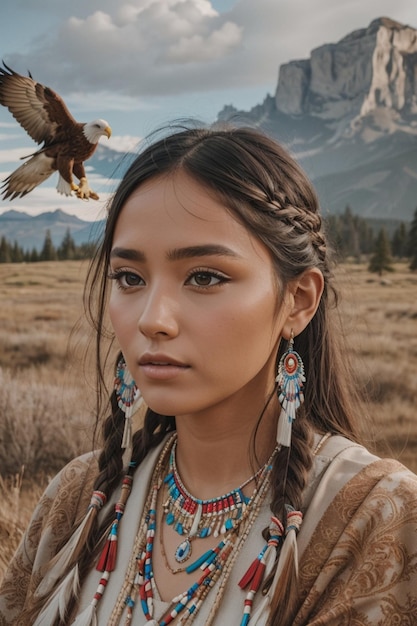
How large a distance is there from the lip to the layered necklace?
1.21ft

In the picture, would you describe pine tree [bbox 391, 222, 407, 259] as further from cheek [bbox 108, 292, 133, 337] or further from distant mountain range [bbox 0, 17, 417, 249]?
cheek [bbox 108, 292, 133, 337]

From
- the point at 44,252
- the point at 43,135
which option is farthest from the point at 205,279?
the point at 44,252

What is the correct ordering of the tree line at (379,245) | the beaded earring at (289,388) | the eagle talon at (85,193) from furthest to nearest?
1. the tree line at (379,245)
2. the eagle talon at (85,193)
3. the beaded earring at (289,388)

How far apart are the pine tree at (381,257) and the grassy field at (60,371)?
14 cm

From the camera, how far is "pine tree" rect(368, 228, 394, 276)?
29.6ft

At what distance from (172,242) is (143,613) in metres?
0.82

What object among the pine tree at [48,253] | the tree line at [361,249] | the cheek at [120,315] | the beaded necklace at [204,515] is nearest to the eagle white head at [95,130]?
the cheek at [120,315]

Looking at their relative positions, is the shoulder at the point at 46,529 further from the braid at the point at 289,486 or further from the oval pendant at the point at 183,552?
the braid at the point at 289,486

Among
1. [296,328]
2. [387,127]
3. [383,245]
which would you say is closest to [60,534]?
[296,328]

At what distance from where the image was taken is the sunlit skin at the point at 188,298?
1.49m

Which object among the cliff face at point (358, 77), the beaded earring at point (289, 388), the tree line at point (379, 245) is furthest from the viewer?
the cliff face at point (358, 77)

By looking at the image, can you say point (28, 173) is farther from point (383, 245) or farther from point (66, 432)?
point (383, 245)

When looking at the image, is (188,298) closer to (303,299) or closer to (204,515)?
(303,299)

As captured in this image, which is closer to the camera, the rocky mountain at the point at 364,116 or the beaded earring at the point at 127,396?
the beaded earring at the point at 127,396
